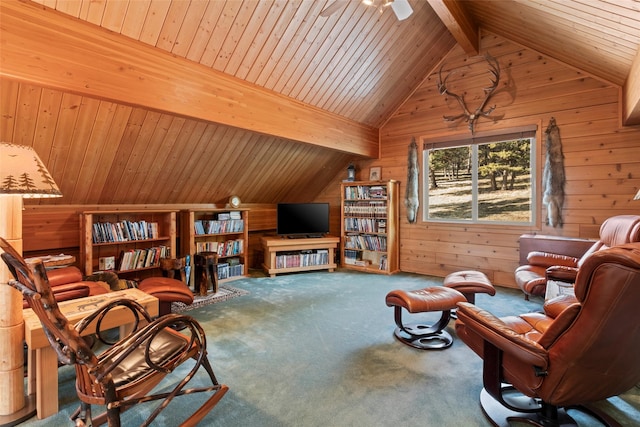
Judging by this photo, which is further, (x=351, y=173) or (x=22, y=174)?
(x=351, y=173)

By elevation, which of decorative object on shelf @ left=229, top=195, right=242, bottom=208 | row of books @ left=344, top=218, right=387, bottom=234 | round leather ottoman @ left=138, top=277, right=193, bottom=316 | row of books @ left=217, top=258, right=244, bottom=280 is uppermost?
decorative object on shelf @ left=229, top=195, right=242, bottom=208

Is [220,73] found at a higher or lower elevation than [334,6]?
lower

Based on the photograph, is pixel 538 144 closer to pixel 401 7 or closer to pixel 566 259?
pixel 566 259

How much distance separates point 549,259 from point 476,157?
1912 millimetres

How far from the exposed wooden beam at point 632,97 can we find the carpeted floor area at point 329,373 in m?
2.25

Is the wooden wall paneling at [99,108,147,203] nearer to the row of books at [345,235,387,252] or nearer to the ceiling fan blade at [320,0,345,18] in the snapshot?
the ceiling fan blade at [320,0,345,18]

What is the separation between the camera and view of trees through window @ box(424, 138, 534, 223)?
4.57m

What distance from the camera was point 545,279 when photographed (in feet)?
10.3

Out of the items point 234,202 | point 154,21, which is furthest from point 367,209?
point 154,21

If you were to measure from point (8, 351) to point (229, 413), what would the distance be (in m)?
1.29

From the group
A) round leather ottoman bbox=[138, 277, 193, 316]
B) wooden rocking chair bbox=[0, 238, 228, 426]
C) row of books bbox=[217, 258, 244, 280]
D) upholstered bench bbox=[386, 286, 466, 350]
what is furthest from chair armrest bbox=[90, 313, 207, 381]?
row of books bbox=[217, 258, 244, 280]

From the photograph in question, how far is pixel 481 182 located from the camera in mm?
4898

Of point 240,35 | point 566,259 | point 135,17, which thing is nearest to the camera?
point 135,17

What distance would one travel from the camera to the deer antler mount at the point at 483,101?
176 inches
